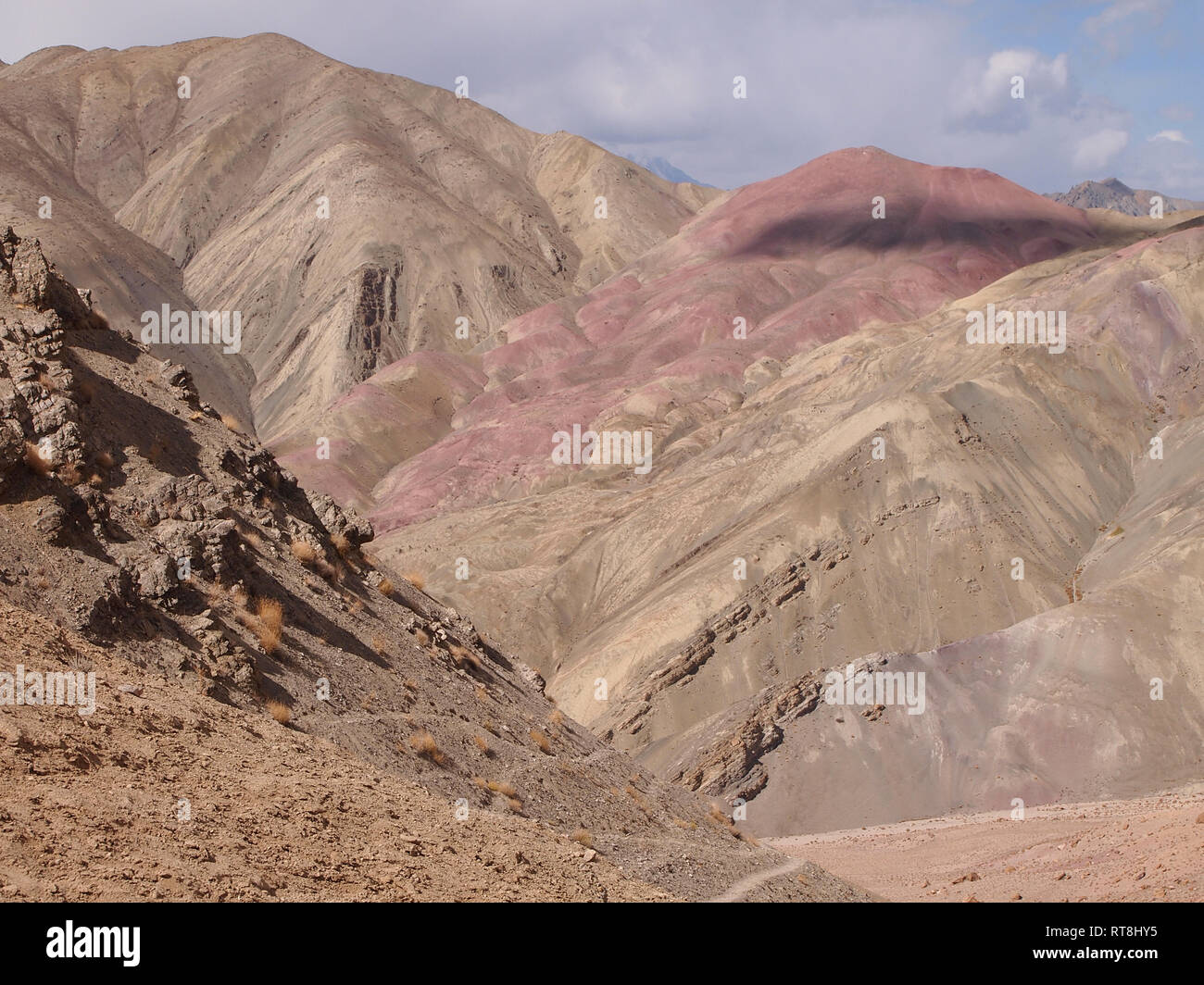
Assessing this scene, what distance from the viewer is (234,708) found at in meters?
11.4

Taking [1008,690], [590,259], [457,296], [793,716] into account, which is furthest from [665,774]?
[590,259]

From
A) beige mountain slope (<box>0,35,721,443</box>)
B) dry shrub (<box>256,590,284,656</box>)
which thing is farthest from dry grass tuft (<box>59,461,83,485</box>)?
beige mountain slope (<box>0,35,721,443</box>)

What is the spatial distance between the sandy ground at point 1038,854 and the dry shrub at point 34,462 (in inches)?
550

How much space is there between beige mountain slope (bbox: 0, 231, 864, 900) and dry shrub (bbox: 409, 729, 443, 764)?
0.03 m

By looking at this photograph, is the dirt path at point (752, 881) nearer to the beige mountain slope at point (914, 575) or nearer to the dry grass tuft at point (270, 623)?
the dry grass tuft at point (270, 623)

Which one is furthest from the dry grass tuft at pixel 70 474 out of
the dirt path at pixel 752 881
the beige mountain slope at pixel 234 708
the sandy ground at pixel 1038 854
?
the sandy ground at pixel 1038 854

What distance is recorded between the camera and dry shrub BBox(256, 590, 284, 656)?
13.3 meters

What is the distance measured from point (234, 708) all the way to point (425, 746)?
270cm

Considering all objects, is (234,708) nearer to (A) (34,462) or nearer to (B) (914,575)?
(A) (34,462)

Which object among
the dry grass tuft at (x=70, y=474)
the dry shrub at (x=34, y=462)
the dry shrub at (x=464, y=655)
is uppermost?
the dry grass tuft at (x=70, y=474)

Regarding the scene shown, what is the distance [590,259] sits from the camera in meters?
121

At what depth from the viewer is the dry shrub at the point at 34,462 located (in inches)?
474

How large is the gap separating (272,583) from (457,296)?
9015 cm
